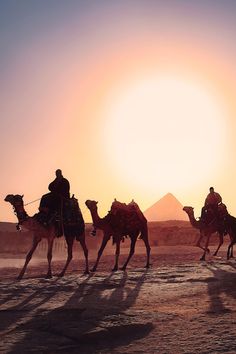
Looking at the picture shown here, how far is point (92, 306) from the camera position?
326 inches

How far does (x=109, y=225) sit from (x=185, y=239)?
1439 inches

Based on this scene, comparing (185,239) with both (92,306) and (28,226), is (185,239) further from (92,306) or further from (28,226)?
(92,306)

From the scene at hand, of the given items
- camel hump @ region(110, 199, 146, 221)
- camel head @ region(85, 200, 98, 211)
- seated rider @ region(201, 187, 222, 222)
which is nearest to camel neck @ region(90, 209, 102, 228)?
camel head @ region(85, 200, 98, 211)

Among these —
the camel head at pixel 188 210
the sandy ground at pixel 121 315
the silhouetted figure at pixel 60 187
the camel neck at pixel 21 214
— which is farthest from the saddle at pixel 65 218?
the camel head at pixel 188 210

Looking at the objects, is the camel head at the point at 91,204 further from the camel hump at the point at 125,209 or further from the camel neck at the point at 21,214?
the camel neck at the point at 21,214

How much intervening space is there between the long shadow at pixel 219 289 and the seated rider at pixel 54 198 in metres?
4.78

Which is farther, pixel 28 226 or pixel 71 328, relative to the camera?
pixel 28 226

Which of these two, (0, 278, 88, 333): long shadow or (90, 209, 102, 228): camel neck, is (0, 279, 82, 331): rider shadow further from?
(90, 209, 102, 228): camel neck

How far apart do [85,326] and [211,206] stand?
1383 centimetres

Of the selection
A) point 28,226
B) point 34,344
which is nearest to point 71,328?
point 34,344

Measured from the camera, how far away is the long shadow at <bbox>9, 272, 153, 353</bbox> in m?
6.10

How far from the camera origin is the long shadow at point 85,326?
610 centimetres

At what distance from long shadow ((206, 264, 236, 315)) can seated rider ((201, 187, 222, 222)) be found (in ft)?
25.2

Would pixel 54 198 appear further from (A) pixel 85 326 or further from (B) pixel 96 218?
(A) pixel 85 326
